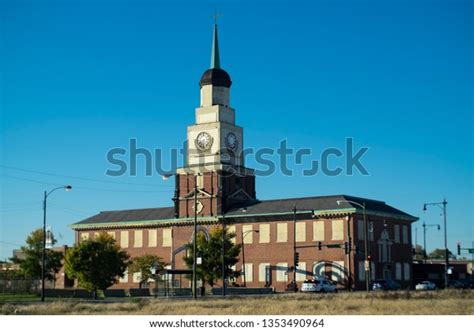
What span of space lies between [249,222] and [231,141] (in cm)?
1162

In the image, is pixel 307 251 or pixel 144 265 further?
pixel 144 265

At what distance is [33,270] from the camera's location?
9144 centimetres

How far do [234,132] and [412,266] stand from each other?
2823cm

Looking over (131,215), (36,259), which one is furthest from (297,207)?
(36,259)

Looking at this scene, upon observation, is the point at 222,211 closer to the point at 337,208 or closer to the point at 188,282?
the point at 188,282

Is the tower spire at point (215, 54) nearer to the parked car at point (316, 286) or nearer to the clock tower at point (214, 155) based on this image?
the clock tower at point (214, 155)

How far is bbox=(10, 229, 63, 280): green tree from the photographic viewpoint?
Answer: 9181 cm

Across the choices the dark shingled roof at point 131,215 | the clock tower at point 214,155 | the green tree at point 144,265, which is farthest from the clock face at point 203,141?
the green tree at point 144,265

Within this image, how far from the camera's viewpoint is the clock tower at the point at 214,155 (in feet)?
307

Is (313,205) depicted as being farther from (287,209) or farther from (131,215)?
(131,215)

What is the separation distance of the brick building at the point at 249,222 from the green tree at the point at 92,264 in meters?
14.7

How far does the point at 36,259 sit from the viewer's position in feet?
305

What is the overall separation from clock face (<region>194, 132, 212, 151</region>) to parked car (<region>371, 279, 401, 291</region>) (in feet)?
91.9
